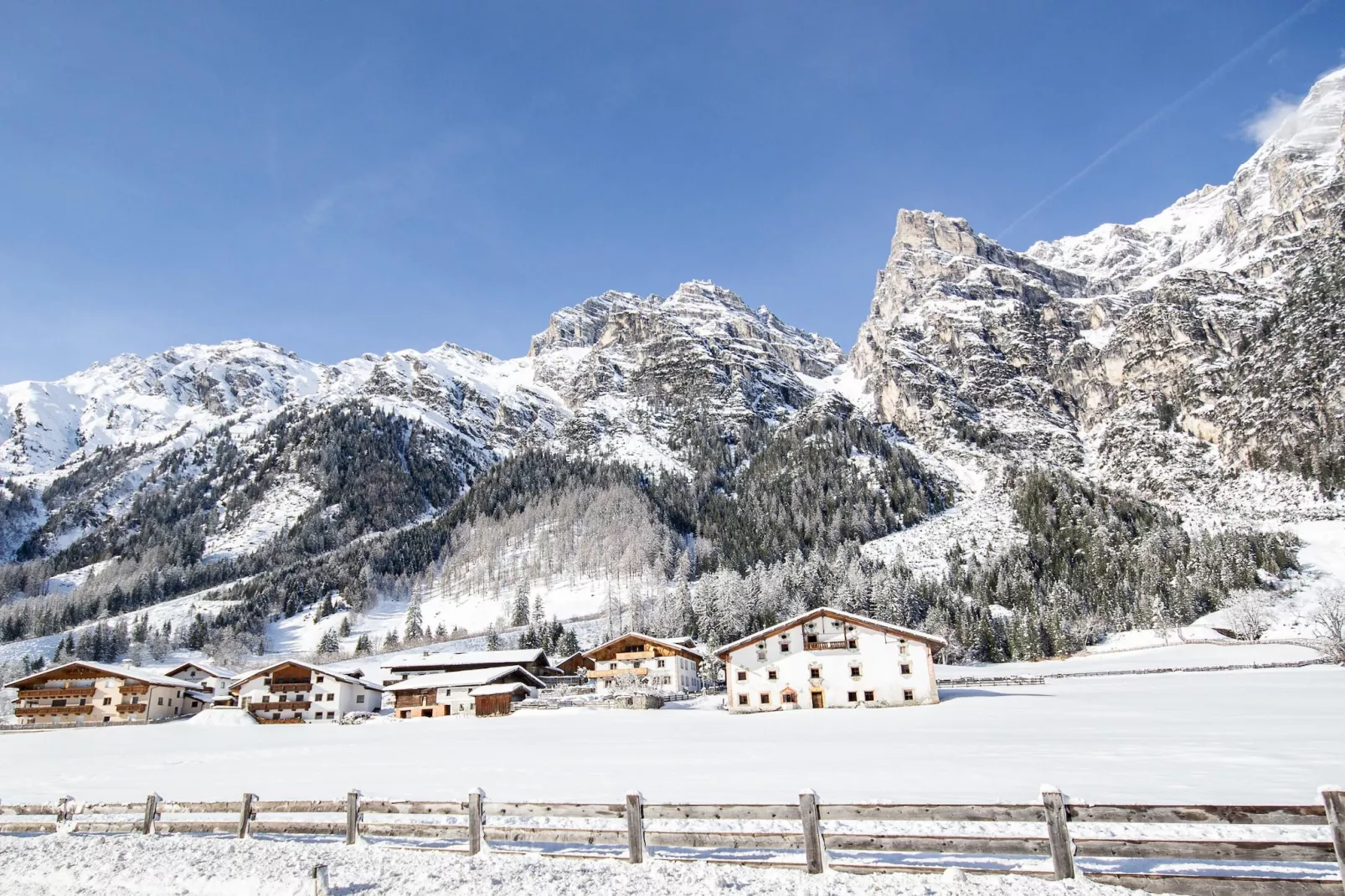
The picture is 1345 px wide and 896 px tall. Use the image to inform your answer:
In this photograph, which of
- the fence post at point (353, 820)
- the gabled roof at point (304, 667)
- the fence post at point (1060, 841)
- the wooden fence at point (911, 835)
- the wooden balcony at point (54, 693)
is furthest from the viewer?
the gabled roof at point (304, 667)

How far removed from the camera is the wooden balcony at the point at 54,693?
82.9m

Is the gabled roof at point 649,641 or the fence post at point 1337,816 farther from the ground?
the gabled roof at point 649,641

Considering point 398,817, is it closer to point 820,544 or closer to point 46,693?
point 46,693

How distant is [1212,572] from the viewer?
115312 mm

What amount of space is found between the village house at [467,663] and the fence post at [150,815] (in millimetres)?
66477

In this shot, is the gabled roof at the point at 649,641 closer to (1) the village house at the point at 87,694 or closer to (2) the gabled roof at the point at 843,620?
(2) the gabled roof at the point at 843,620

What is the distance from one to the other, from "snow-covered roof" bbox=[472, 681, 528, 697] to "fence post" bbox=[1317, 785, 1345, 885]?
221 feet

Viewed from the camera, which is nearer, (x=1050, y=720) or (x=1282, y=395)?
(x=1050, y=720)

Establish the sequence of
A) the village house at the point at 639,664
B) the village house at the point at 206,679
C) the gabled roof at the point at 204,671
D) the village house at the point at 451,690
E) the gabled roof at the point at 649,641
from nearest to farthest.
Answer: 1. the village house at the point at 451,690
2. the village house at the point at 639,664
3. the gabled roof at the point at 649,641
4. the village house at the point at 206,679
5. the gabled roof at the point at 204,671

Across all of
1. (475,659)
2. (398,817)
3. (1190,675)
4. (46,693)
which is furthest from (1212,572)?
(46,693)

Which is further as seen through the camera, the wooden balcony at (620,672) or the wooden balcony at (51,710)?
the wooden balcony at (51,710)

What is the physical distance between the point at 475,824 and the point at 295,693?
271 feet

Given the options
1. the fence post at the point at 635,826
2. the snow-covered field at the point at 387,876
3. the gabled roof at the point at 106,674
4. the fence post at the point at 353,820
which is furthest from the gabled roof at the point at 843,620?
the gabled roof at the point at 106,674

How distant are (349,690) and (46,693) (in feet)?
110
